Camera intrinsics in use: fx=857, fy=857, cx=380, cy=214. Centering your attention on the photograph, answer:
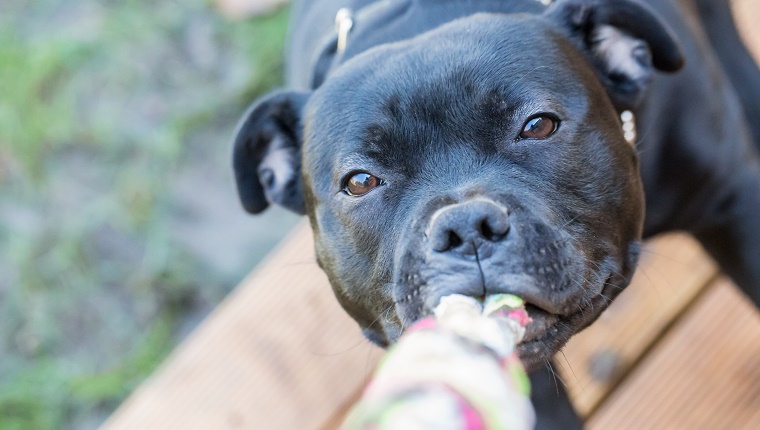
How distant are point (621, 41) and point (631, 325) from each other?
0.88 metres

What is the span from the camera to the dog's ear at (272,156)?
7.36 ft

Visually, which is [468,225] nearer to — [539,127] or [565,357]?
[539,127]

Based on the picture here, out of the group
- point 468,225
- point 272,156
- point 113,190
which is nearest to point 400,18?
point 272,156

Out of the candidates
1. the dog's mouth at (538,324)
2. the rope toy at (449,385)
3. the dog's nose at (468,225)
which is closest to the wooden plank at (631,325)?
the dog's mouth at (538,324)

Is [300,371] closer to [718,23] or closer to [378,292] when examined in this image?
[378,292]

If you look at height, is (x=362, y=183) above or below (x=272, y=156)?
above

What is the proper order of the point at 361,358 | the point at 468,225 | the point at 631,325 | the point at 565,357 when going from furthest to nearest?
1. the point at 361,358
2. the point at 631,325
3. the point at 565,357
4. the point at 468,225

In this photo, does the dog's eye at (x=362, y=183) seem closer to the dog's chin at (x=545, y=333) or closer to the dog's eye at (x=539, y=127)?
the dog's eye at (x=539, y=127)

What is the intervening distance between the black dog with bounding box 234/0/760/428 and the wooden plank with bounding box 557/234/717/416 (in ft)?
0.70

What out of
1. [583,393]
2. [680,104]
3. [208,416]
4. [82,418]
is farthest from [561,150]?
[82,418]

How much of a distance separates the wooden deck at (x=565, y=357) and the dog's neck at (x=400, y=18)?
0.72m

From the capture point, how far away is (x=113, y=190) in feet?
12.0

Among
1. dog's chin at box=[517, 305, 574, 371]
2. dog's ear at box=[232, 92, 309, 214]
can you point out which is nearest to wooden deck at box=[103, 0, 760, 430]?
dog's ear at box=[232, 92, 309, 214]

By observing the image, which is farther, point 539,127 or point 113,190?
point 113,190
